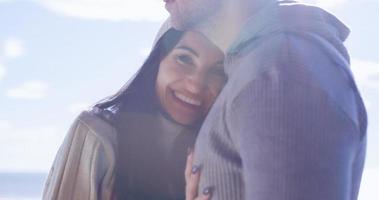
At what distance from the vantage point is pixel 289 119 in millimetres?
734

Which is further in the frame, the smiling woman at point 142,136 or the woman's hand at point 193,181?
the smiling woman at point 142,136

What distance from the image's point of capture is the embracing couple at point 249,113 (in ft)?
2.39

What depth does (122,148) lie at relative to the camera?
122 centimetres

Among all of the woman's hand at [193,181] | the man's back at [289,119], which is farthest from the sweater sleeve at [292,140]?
the woman's hand at [193,181]

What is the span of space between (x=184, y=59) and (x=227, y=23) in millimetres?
205

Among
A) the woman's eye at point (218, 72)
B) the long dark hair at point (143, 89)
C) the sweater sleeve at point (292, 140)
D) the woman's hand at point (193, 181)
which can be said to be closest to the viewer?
the sweater sleeve at point (292, 140)

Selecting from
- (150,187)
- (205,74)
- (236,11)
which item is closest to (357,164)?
(236,11)

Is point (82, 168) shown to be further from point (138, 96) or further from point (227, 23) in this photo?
point (227, 23)

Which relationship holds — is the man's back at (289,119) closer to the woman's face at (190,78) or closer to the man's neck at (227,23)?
the man's neck at (227,23)

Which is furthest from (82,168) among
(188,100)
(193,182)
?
(193,182)

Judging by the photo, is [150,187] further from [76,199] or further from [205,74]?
[205,74]

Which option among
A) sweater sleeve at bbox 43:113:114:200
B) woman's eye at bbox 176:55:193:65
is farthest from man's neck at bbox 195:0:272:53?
sweater sleeve at bbox 43:113:114:200

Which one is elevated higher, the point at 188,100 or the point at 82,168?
the point at 188,100

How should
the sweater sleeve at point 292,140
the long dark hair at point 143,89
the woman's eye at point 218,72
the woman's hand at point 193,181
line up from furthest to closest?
the long dark hair at point 143,89, the woman's eye at point 218,72, the woman's hand at point 193,181, the sweater sleeve at point 292,140
